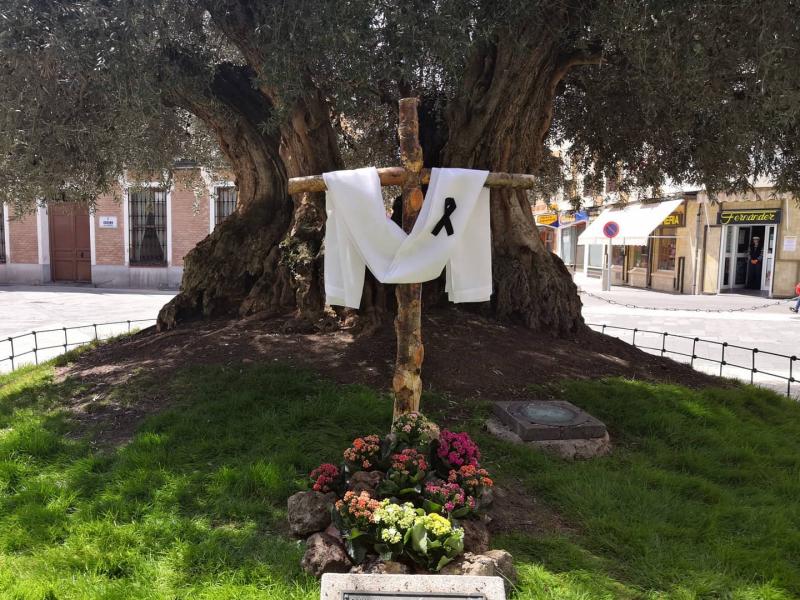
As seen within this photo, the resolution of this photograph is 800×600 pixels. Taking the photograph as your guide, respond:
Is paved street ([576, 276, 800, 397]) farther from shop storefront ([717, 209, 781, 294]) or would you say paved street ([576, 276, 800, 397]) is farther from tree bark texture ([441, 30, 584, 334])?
tree bark texture ([441, 30, 584, 334])

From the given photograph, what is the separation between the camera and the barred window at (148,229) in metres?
24.3

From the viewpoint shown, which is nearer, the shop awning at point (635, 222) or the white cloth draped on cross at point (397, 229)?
the white cloth draped on cross at point (397, 229)

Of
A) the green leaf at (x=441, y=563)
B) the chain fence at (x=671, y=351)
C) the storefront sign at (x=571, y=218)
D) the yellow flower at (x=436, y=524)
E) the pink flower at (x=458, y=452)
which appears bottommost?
the chain fence at (x=671, y=351)

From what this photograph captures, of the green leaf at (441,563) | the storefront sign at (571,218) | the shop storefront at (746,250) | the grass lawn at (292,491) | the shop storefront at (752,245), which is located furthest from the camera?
the storefront sign at (571,218)

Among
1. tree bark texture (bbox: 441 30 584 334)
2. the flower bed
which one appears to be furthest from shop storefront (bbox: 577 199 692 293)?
the flower bed

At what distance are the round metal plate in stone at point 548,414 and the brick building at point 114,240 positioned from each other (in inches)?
796

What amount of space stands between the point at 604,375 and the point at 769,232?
16.4 meters

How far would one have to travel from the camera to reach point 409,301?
423cm

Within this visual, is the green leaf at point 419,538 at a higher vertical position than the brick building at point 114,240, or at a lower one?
lower

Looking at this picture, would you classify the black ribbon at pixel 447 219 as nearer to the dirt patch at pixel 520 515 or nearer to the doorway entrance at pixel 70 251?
the dirt patch at pixel 520 515

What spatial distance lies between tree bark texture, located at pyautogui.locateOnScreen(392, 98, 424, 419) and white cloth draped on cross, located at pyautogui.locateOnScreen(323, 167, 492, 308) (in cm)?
11

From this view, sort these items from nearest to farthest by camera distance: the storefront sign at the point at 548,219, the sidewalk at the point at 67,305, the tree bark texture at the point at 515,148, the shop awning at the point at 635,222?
the tree bark texture at the point at 515,148
the sidewalk at the point at 67,305
the shop awning at the point at 635,222
the storefront sign at the point at 548,219

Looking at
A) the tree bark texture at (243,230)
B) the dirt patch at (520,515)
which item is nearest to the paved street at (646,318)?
the tree bark texture at (243,230)

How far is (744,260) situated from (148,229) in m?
22.6
